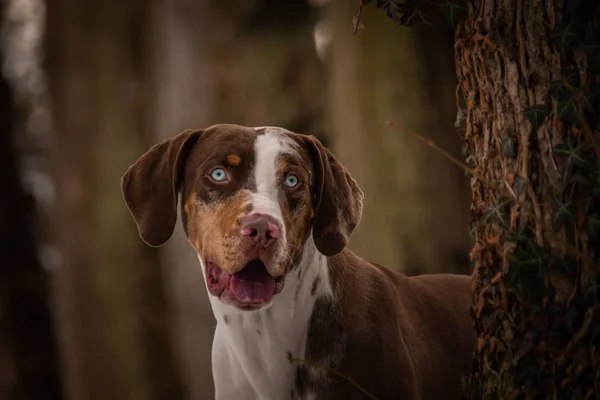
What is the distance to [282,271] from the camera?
190 inches

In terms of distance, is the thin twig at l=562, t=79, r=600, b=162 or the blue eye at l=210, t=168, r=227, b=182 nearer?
the thin twig at l=562, t=79, r=600, b=162

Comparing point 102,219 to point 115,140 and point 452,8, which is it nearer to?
point 115,140

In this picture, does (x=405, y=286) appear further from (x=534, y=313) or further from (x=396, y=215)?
(x=396, y=215)

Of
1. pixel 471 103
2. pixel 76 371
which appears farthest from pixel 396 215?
pixel 76 371

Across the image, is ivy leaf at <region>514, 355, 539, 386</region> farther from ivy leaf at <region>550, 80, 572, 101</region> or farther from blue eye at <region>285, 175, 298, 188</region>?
blue eye at <region>285, 175, 298, 188</region>

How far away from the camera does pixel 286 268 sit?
4879mm

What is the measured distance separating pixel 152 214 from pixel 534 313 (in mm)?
1928

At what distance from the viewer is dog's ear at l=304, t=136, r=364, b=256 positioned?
5.13m

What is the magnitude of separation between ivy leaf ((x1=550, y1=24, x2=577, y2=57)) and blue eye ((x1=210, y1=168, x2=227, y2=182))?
1.67 meters

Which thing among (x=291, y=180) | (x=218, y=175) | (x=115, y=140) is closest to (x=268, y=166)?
(x=291, y=180)

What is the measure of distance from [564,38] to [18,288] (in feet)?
30.5

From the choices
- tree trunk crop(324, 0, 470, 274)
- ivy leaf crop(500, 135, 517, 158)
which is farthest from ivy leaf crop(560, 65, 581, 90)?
tree trunk crop(324, 0, 470, 274)

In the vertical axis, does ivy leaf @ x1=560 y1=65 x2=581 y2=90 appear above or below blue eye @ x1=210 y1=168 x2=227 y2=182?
above

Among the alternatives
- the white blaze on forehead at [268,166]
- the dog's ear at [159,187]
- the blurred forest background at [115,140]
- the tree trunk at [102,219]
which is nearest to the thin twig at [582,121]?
the white blaze on forehead at [268,166]
